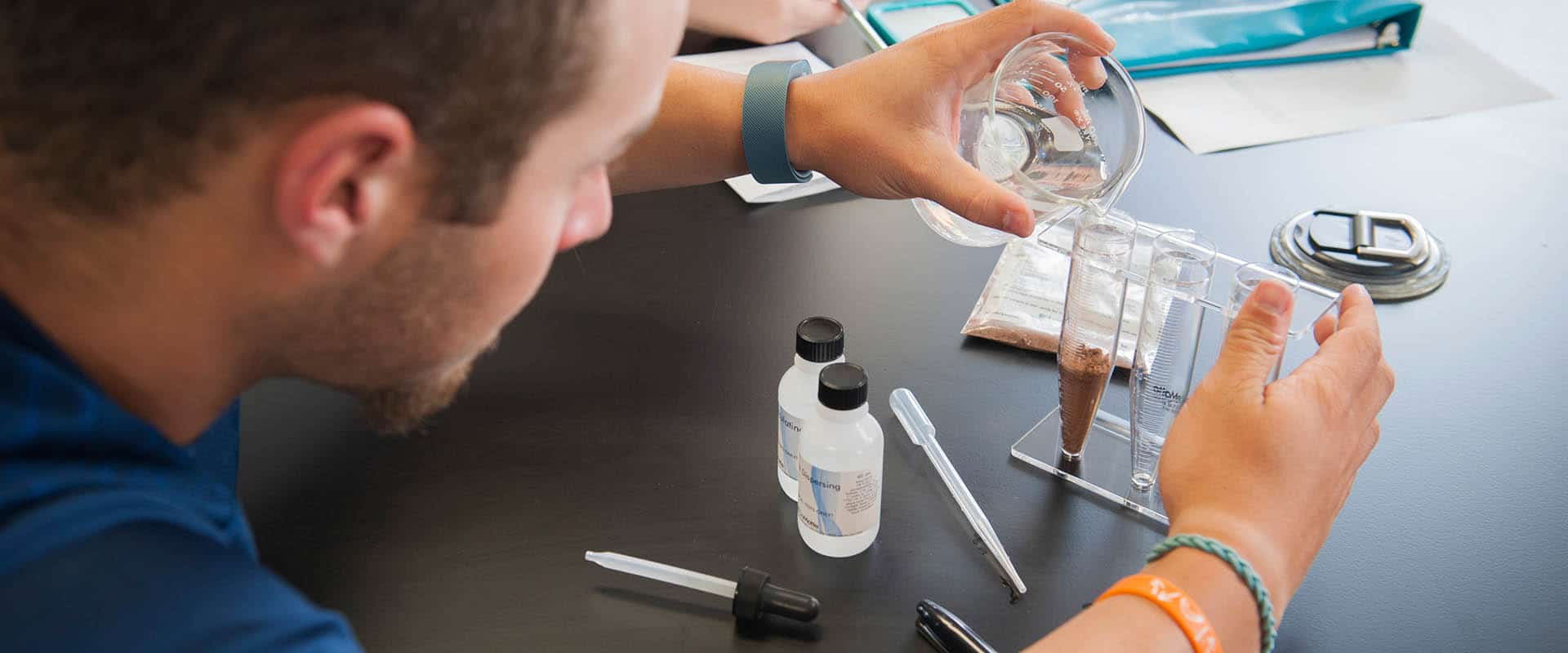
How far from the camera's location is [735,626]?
2.54ft

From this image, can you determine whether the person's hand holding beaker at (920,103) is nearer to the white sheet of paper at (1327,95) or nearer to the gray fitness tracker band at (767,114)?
the gray fitness tracker band at (767,114)

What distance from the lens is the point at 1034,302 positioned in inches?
42.6

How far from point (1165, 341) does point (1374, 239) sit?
43 centimetres

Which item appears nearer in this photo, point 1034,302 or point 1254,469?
point 1254,469

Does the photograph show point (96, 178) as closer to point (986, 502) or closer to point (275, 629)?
point (275, 629)

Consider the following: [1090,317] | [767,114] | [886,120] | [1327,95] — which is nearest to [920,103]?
[886,120]

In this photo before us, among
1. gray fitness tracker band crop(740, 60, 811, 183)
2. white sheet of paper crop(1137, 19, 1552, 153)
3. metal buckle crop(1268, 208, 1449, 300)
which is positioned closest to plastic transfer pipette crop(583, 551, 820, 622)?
gray fitness tracker band crop(740, 60, 811, 183)

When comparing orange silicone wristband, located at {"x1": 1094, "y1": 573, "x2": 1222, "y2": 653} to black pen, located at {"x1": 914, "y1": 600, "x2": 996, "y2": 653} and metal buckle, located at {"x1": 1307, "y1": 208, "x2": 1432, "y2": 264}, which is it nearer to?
black pen, located at {"x1": 914, "y1": 600, "x2": 996, "y2": 653}

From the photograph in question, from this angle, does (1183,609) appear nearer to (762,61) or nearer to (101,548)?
(101,548)

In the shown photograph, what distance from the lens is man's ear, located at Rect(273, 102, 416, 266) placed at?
0.53m

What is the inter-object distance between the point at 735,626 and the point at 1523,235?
98 centimetres

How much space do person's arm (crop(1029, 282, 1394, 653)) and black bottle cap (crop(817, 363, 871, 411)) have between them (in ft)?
0.62

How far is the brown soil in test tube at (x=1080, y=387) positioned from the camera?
0.89 metres

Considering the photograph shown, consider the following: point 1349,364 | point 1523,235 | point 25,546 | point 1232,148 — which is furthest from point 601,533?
point 1523,235
